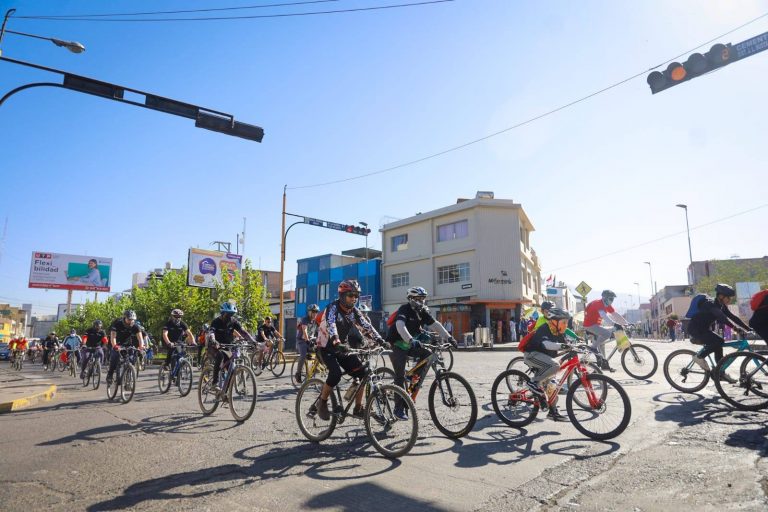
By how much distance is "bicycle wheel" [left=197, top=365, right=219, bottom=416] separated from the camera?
7617mm

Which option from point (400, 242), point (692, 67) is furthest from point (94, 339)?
point (400, 242)

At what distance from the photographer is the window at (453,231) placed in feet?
127

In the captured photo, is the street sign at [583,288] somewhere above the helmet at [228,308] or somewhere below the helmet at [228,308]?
above

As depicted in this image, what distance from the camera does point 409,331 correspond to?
6.81 metres

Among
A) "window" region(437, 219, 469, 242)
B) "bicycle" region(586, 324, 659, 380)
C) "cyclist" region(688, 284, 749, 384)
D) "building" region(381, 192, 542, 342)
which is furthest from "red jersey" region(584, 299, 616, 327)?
"window" region(437, 219, 469, 242)

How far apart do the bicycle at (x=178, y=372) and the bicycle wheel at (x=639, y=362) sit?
1033cm

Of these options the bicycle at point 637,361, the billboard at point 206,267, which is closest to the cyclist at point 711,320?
the bicycle at point 637,361

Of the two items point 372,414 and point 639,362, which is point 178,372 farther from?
point 639,362

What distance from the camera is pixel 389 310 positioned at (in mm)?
43344

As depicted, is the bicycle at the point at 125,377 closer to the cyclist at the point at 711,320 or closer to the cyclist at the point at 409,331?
the cyclist at the point at 409,331

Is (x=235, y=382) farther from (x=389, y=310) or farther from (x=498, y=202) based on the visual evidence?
(x=389, y=310)

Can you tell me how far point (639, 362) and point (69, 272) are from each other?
59492 millimetres

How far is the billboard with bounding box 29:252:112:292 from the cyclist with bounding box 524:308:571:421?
5882 centimetres

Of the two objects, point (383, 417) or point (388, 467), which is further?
point (383, 417)
